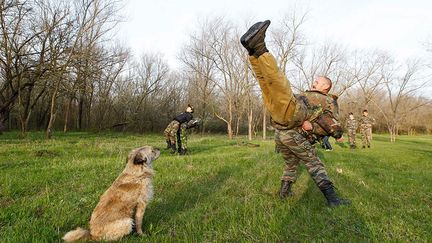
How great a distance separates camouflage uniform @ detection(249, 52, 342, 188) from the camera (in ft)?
12.9

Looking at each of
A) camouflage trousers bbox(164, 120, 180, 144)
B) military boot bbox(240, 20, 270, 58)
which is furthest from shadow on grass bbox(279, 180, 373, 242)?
camouflage trousers bbox(164, 120, 180, 144)

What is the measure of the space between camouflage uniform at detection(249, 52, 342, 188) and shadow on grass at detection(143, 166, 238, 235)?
1765mm

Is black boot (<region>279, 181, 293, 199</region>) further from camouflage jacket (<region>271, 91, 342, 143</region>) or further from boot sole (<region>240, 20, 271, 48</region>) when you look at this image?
boot sole (<region>240, 20, 271, 48</region>)

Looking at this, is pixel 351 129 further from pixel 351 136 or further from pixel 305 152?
pixel 305 152

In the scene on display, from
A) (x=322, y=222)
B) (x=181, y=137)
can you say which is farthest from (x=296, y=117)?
(x=181, y=137)

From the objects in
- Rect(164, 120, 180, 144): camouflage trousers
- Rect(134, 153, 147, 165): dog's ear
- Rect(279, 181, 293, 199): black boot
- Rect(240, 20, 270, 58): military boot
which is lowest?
Rect(279, 181, 293, 199): black boot

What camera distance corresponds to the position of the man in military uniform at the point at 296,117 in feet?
12.8

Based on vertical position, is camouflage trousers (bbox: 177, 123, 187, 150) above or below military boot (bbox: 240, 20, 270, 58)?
below

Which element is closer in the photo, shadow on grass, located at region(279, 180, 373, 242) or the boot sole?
the boot sole

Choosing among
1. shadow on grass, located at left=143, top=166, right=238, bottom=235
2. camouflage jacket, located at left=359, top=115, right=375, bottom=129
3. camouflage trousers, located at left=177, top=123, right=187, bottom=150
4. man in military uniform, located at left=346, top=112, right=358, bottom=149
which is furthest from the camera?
camouflage jacket, located at left=359, top=115, right=375, bottom=129

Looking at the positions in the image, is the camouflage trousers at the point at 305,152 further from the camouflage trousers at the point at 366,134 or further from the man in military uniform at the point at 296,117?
the camouflage trousers at the point at 366,134

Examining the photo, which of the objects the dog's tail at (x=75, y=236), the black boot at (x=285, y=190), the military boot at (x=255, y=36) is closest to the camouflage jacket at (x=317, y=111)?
the black boot at (x=285, y=190)

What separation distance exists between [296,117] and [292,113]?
0.17 m

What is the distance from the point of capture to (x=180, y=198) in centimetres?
566
